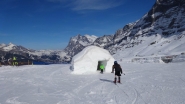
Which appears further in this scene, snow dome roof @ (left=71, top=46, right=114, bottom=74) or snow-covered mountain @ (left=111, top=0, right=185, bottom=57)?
snow-covered mountain @ (left=111, top=0, right=185, bottom=57)

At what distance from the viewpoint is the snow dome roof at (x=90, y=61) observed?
22620 mm

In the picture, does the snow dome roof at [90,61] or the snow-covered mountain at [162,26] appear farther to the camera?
the snow-covered mountain at [162,26]

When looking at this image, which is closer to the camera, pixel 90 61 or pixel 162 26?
pixel 90 61

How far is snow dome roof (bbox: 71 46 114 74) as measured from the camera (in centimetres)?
2262

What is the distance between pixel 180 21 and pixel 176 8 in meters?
26.5

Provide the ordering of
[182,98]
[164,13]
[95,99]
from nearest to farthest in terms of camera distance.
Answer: [182,98] < [95,99] < [164,13]

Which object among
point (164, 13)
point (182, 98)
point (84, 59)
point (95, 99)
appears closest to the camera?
point (182, 98)

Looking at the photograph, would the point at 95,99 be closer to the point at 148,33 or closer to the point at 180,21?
the point at 180,21

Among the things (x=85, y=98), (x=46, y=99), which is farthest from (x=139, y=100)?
(x=46, y=99)

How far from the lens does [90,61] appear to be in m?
23.1

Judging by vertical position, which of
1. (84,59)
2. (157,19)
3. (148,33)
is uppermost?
(157,19)

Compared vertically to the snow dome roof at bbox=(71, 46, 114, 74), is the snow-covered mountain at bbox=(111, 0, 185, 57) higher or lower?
higher

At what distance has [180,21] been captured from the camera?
483 feet

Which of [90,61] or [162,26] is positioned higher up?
[162,26]
